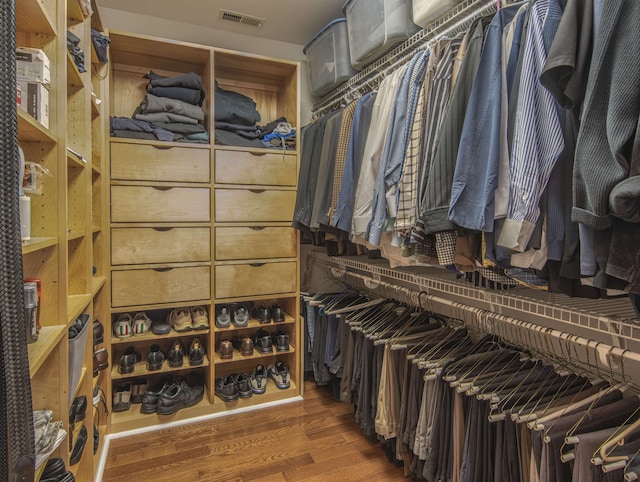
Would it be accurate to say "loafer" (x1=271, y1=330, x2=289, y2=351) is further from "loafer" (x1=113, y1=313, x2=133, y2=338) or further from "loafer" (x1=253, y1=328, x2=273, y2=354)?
"loafer" (x1=113, y1=313, x2=133, y2=338)

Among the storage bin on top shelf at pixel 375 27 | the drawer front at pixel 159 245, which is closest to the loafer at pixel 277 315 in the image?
the drawer front at pixel 159 245

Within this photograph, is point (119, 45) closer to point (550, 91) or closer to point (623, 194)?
point (550, 91)

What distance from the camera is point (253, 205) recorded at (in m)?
2.20

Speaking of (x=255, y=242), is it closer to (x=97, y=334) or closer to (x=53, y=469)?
(x=97, y=334)

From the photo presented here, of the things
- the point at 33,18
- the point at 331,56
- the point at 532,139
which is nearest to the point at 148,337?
the point at 33,18

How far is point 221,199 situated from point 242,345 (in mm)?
869

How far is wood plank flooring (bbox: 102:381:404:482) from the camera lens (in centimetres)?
166

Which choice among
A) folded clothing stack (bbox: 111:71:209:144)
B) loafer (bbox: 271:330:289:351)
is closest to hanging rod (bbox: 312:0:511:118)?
folded clothing stack (bbox: 111:71:209:144)

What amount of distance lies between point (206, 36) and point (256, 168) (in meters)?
1.01

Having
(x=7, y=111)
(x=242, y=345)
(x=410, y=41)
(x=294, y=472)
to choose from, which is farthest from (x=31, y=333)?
(x=410, y=41)

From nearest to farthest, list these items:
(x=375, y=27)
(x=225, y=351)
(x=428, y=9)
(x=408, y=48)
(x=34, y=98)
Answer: (x=34, y=98) → (x=428, y=9) → (x=408, y=48) → (x=375, y=27) → (x=225, y=351)

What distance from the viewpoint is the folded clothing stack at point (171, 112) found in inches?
79.5

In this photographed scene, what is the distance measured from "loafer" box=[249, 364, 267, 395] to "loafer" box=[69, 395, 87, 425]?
1020 mm

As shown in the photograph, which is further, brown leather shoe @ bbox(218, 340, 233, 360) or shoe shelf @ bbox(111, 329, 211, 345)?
brown leather shoe @ bbox(218, 340, 233, 360)
